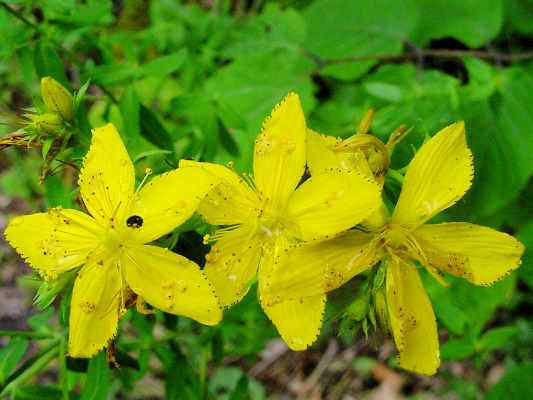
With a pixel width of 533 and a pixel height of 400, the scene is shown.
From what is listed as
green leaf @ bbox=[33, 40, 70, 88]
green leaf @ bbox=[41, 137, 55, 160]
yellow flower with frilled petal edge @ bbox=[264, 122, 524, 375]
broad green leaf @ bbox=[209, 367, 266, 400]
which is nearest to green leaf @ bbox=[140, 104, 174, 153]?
green leaf @ bbox=[33, 40, 70, 88]

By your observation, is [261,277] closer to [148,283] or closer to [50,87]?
[148,283]

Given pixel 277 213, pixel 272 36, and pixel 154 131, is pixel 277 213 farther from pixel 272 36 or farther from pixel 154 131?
pixel 272 36

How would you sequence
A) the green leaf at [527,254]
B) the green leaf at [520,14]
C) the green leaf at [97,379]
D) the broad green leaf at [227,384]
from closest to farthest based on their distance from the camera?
the green leaf at [97,379]
the green leaf at [527,254]
the green leaf at [520,14]
the broad green leaf at [227,384]

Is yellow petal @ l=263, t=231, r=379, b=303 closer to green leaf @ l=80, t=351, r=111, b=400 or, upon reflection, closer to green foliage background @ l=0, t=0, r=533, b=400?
green foliage background @ l=0, t=0, r=533, b=400

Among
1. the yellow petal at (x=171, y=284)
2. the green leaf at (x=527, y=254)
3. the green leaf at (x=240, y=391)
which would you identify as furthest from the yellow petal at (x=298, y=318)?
the green leaf at (x=527, y=254)

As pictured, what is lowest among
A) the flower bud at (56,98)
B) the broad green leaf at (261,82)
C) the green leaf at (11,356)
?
the green leaf at (11,356)

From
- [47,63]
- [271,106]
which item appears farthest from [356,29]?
[47,63]

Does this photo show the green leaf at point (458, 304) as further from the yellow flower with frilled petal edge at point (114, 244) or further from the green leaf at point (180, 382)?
the yellow flower with frilled petal edge at point (114, 244)
